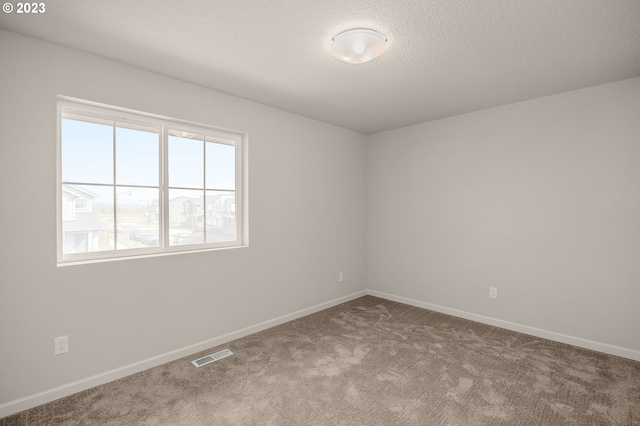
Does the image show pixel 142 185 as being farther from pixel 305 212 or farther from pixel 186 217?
pixel 305 212

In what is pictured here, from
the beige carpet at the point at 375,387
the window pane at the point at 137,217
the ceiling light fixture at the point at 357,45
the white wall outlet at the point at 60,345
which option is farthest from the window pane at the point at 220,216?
the ceiling light fixture at the point at 357,45

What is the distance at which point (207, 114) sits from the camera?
10.1 ft

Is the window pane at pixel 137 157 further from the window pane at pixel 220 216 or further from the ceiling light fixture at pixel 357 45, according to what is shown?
the ceiling light fixture at pixel 357 45

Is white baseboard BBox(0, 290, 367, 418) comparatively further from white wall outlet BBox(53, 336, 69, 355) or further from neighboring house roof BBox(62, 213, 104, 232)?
neighboring house roof BBox(62, 213, 104, 232)

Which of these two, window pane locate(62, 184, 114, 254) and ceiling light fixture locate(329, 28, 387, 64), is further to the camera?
window pane locate(62, 184, 114, 254)

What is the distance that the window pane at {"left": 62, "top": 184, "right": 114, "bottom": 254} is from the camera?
95.2 inches

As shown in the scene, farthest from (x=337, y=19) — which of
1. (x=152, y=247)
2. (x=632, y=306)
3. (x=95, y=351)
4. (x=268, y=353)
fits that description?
(x=632, y=306)

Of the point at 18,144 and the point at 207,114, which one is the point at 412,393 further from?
the point at 18,144

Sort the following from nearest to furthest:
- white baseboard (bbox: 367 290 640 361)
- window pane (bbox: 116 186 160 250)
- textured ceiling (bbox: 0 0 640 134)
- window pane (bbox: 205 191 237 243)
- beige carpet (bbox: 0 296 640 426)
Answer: textured ceiling (bbox: 0 0 640 134), beige carpet (bbox: 0 296 640 426), window pane (bbox: 116 186 160 250), white baseboard (bbox: 367 290 640 361), window pane (bbox: 205 191 237 243)

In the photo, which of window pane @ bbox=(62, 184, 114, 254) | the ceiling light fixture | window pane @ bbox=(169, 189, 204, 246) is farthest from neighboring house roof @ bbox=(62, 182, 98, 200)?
the ceiling light fixture

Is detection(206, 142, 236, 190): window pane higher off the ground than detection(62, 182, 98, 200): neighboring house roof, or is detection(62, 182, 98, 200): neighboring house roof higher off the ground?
detection(206, 142, 236, 190): window pane

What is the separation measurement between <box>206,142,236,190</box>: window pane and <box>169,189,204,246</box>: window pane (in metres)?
0.21

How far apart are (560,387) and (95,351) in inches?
140

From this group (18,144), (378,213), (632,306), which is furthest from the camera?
(378,213)
